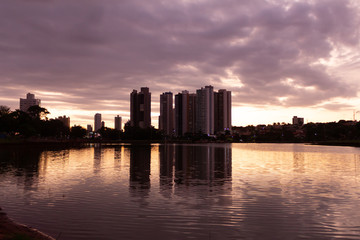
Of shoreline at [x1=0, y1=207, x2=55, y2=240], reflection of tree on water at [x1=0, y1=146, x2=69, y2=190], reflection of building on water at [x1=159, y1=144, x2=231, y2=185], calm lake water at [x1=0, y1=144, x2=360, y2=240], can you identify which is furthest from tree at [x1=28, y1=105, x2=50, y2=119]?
shoreline at [x1=0, y1=207, x2=55, y2=240]

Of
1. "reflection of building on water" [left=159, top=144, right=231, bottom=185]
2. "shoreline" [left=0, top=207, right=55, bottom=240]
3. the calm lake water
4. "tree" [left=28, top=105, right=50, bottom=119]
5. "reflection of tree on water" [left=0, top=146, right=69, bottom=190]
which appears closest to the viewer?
"shoreline" [left=0, top=207, right=55, bottom=240]

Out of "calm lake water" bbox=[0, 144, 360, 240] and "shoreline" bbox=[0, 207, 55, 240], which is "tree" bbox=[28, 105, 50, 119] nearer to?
"calm lake water" bbox=[0, 144, 360, 240]

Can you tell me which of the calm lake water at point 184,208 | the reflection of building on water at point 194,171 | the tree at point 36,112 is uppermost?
the tree at point 36,112

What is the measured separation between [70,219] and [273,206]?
38.0ft

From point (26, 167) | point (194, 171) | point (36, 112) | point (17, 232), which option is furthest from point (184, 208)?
point (36, 112)

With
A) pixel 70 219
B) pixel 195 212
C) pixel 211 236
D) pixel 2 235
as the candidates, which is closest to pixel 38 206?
pixel 70 219

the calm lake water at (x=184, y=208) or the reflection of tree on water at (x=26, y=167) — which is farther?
the reflection of tree on water at (x=26, y=167)

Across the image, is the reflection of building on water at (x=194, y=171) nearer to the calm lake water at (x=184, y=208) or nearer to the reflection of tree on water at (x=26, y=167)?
the calm lake water at (x=184, y=208)

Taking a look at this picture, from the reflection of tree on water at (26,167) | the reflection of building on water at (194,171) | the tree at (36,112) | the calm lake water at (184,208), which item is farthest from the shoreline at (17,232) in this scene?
the tree at (36,112)

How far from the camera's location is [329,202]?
63.1 ft

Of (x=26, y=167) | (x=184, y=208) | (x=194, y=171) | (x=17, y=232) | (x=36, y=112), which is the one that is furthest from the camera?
(x=36, y=112)

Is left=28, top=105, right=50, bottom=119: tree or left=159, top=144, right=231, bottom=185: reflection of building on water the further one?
left=28, top=105, right=50, bottom=119: tree

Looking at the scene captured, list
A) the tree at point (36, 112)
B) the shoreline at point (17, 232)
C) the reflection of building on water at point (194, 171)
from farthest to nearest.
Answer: the tree at point (36, 112) → the reflection of building on water at point (194, 171) → the shoreline at point (17, 232)

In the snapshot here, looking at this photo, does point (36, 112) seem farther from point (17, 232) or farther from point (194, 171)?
point (17, 232)
